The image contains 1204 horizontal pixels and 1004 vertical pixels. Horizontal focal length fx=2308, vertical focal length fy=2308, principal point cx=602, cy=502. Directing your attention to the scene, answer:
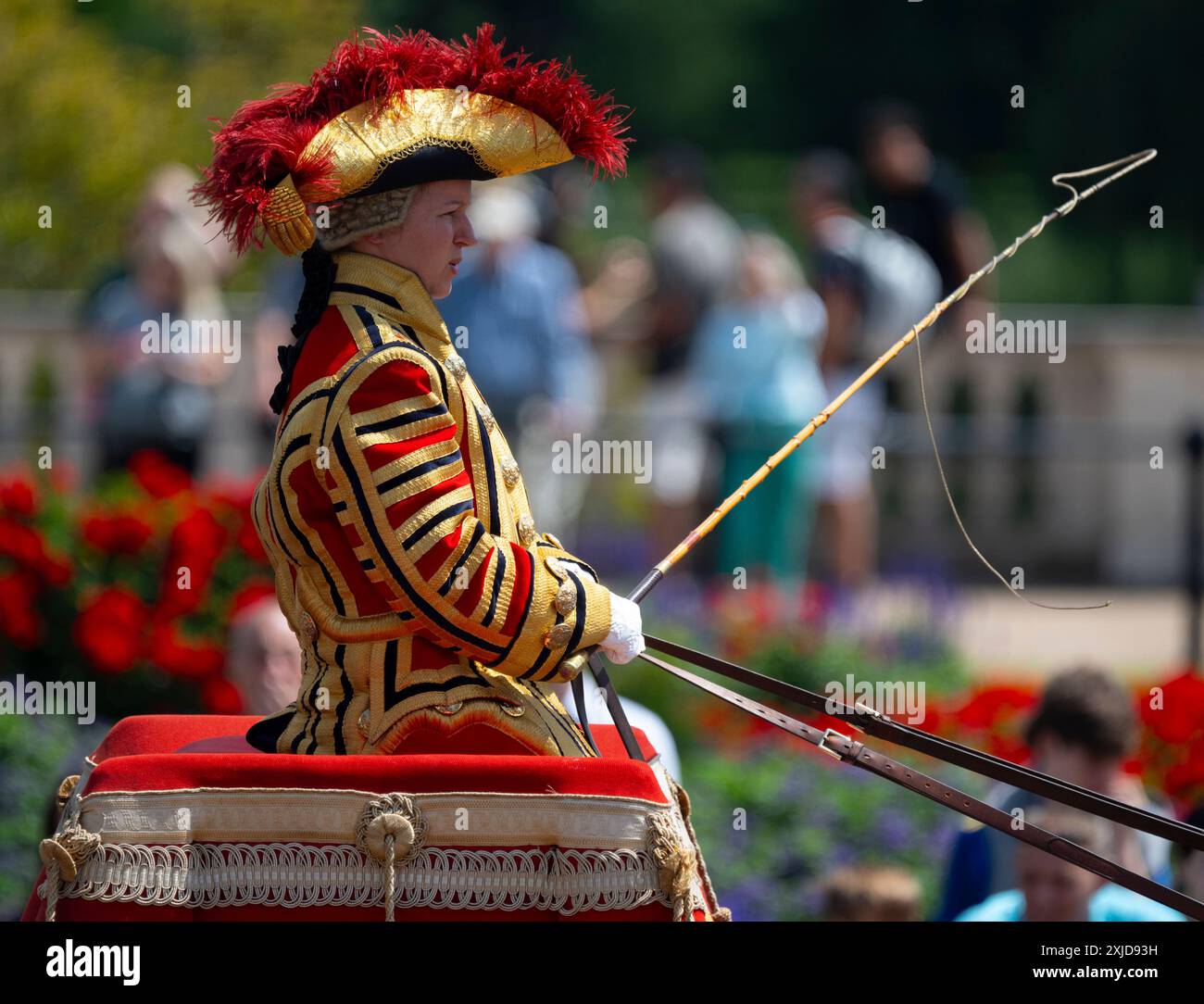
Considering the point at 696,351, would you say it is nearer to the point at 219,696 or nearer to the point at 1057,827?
the point at 219,696

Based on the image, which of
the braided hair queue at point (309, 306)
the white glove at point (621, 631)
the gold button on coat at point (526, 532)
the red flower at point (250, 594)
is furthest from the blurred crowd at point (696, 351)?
the white glove at point (621, 631)

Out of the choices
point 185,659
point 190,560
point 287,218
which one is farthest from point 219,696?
point 287,218

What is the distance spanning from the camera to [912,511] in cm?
1249

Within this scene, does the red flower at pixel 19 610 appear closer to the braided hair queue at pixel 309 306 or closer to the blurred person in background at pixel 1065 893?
the blurred person in background at pixel 1065 893

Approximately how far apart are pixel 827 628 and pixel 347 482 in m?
5.84

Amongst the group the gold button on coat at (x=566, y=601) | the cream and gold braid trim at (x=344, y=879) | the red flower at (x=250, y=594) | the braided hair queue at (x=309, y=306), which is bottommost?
the cream and gold braid trim at (x=344, y=879)

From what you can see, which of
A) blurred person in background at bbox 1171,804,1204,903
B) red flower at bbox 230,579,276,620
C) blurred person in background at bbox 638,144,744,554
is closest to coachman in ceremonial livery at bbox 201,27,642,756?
blurred person in background at bbox 1171,804,1204,903

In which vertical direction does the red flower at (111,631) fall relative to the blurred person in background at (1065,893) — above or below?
above

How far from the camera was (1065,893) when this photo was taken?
5258 millimetres

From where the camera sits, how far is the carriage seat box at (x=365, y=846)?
3947 mm

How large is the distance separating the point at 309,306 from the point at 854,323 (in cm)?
693

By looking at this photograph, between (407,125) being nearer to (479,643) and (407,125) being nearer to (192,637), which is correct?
(479,643)

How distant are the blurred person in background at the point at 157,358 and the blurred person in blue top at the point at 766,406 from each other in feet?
7.58

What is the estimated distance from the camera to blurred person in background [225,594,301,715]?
5906 millimetres
